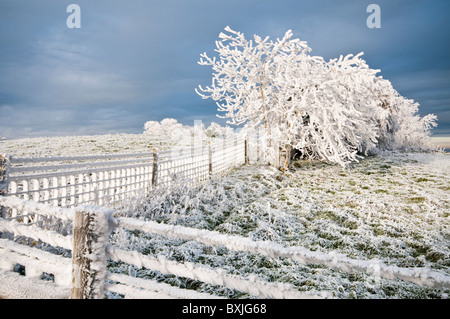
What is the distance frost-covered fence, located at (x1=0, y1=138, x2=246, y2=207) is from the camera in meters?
4.51

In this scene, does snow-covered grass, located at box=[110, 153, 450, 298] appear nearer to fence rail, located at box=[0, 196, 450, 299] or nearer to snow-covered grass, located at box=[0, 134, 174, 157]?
fence rail, located at box=[0, 196, 450, 299]

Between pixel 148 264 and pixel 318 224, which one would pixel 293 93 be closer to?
pixel 318 224

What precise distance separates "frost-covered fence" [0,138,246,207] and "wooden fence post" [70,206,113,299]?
3091mm

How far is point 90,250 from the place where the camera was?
6.81 feet

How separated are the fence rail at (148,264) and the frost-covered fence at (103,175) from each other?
2336 mm

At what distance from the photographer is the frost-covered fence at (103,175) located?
451 centimetres

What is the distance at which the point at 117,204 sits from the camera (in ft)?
21.5

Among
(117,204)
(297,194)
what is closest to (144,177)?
(117,204)

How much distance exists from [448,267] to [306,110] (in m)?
8.35

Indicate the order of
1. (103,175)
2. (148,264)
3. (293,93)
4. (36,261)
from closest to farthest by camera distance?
(148,264) < (36,261) < (103,175) < (293,93)

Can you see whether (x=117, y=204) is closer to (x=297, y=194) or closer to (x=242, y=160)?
(x=297, y=194)

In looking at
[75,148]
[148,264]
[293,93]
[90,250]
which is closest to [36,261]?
[90,250]

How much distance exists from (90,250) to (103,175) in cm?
446

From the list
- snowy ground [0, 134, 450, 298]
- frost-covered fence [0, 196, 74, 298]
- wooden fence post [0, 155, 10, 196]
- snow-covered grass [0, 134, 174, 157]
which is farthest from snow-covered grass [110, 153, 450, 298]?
snow-covered grass [0, 134, 174, 157]
